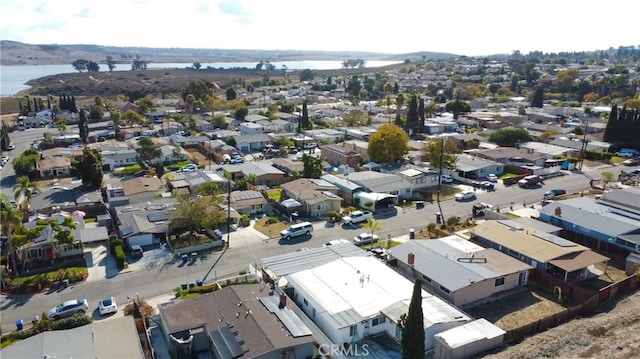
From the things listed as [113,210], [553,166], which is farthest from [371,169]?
[113,210]

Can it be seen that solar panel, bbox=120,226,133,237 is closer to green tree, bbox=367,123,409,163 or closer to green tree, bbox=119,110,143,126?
green tree, bbox=367,123,409,163

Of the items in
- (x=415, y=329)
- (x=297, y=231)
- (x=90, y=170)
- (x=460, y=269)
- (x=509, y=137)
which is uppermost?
(x=509, y=137)

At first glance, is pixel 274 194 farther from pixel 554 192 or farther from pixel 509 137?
pixel 509 137

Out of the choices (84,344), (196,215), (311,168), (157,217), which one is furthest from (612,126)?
(84,344)

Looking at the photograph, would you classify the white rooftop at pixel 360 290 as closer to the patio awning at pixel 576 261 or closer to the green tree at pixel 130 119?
Answer: the patio awning at pixel 576 261

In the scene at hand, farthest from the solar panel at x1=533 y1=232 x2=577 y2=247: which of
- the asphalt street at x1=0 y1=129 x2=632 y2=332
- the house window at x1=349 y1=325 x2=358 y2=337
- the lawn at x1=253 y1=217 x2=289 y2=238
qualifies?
the lawn at x1=253 y1=217 x2=289 y2=238
